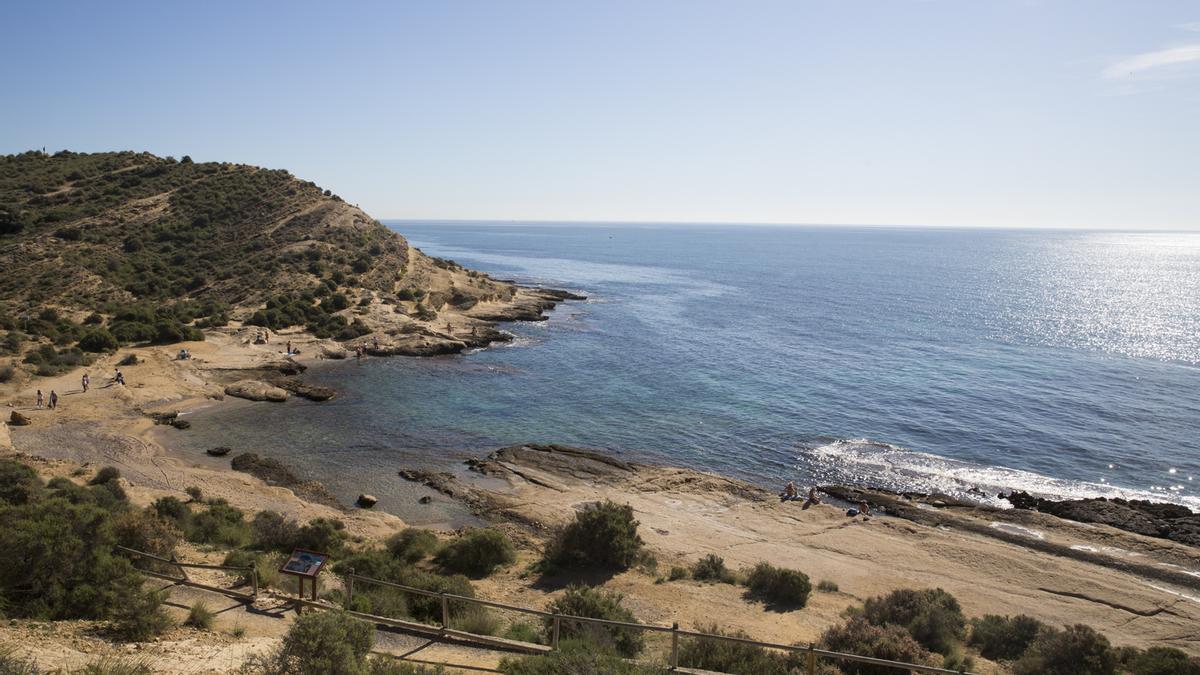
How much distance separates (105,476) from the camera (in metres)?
24.5

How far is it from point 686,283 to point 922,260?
335 feet

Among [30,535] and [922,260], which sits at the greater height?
[922,260]

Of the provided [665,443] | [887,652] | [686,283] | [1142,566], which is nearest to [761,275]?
Result: [686,283]

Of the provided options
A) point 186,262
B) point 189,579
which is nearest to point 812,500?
point 189,579

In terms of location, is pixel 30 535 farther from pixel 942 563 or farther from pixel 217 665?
pixel 942 563

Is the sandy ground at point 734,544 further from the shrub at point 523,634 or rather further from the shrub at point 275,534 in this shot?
the shrub at point 275,534

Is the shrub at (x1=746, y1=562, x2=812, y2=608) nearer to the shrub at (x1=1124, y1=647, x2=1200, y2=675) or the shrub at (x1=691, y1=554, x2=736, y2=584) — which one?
the shrub at (x1=691, y1=554, x2=736, y2=584)

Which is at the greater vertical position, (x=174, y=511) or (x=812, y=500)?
(x=174, y=511)

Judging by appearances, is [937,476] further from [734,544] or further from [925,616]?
[925,616]

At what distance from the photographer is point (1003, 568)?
2420cm

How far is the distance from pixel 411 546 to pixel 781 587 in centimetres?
1151

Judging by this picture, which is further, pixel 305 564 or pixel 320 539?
pixel 320 539

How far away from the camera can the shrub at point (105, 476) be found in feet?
79.1

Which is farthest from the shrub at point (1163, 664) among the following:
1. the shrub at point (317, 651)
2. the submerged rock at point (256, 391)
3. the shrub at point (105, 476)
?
the submerged rock at point (256, 391)
